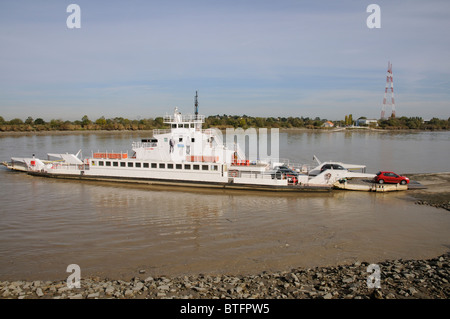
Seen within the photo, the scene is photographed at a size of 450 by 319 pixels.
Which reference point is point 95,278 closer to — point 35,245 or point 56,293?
point 56,293

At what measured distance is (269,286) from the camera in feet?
28.3

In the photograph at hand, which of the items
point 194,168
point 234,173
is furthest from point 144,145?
point 234,173

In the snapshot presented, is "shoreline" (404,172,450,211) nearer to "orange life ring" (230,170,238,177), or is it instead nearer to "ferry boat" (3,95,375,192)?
"ferry boat" (3,95,375,192)

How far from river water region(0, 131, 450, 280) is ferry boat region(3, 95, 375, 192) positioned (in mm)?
1201

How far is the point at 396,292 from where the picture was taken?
7.96m

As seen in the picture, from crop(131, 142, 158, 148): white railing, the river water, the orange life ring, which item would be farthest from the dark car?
crop(131, 142, 158, 148): white railing

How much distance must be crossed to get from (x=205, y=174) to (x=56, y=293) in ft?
52.1

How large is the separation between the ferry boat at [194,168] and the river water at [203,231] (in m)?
1.20

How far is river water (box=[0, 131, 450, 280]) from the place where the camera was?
36.1 ft

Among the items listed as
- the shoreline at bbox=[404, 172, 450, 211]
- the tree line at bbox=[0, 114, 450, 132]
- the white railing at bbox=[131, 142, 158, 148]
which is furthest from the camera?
the tree line at bbox=[0, 114, 450, 132]

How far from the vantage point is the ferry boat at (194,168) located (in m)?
22.5

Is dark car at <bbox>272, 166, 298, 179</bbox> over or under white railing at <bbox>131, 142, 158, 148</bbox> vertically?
under

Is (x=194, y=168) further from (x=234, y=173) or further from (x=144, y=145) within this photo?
(x=144, y=145)

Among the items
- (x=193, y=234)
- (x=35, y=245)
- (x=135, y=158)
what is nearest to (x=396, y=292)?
(x=193, y=234)
